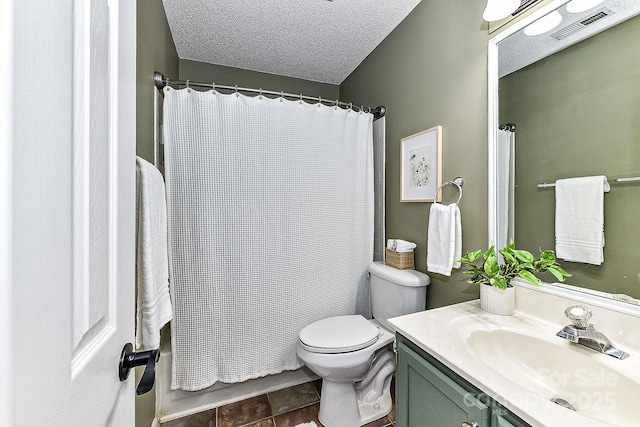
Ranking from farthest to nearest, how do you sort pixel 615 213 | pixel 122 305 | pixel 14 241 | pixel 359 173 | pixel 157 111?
pixel 359 173 < pixel 157 111 < pixel 615 213 < pixel 122 305 < pixel 14 241

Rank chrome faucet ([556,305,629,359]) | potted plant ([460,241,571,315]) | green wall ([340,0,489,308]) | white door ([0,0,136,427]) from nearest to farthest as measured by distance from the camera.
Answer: white door ([0,0,136,427]) → chrome faucet ([556,305,629,359]) → potted plant ([460,241,571,315]) → green wall ([340,0,489,308])

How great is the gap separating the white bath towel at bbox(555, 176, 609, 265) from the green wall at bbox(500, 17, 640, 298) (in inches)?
0.7

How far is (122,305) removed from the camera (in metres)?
0.54

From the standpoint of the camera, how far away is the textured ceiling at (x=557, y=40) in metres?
0.85

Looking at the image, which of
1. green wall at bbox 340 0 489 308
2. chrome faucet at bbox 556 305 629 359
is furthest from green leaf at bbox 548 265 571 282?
green wall at bbox 340 0 489 308

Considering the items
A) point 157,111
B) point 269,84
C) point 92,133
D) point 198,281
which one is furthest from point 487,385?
point 269,84

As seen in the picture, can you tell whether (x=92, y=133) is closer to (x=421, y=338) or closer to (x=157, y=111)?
(x=421, y=338)

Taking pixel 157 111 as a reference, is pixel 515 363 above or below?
below

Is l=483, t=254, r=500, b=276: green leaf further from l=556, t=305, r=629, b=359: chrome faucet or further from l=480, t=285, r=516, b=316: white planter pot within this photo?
l=556, t=305, r=629, b=359: chrome faucet

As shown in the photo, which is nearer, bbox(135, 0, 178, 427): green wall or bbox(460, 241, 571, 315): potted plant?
bbox(460, 241, 571, 315): potted plant

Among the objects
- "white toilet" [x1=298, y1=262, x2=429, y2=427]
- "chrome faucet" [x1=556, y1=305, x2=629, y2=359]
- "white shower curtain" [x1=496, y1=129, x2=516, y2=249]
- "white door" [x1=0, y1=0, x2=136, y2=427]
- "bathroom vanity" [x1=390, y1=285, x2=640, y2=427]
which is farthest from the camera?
"white toilet" [x1=298, y1=262, x2=429, y2=427]

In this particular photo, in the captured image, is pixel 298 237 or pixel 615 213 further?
pixel 298 237

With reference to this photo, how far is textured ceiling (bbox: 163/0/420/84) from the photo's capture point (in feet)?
5.26

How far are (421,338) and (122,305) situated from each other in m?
0.83
